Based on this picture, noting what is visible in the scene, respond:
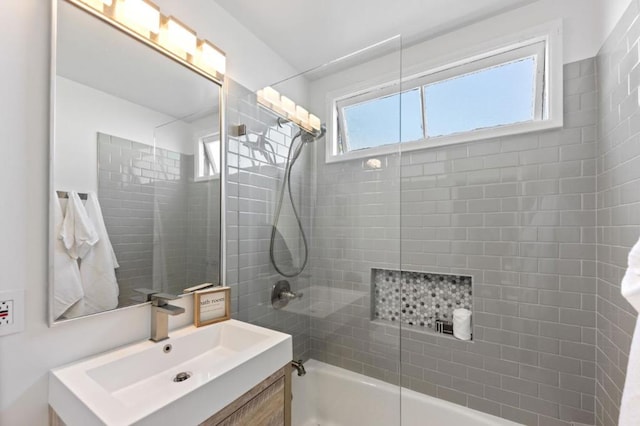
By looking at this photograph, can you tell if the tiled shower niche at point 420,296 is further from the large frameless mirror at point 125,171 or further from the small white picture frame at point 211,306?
the large frameless mirror at point 125,171

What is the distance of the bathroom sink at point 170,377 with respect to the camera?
32.2 inches

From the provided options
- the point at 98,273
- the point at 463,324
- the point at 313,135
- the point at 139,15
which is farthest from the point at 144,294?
the point at 463,324

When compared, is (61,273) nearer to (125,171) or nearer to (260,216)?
(125,171)

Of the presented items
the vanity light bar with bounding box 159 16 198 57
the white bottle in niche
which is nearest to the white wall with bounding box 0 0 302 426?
the vanity light bar with bounding box 159 16 198 57

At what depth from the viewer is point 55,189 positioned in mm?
1037

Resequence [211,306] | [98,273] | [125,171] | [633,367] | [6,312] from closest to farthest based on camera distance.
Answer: [633,367] → [6,312] → [98,273] → [125,171] → [211,306]

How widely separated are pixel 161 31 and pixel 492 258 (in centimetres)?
231

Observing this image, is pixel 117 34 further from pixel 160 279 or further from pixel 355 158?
pixel 355 158

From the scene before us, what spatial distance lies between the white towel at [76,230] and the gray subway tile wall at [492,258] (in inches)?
48.3

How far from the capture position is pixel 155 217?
1.42m

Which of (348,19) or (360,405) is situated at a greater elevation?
(348,19)

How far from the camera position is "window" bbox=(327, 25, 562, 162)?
172cm

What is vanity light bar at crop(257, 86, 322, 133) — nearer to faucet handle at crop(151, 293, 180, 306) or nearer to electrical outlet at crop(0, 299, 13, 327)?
faucet handle at crop(151, 293, 180, 306)

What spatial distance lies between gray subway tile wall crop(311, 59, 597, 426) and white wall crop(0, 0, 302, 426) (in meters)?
1.36
